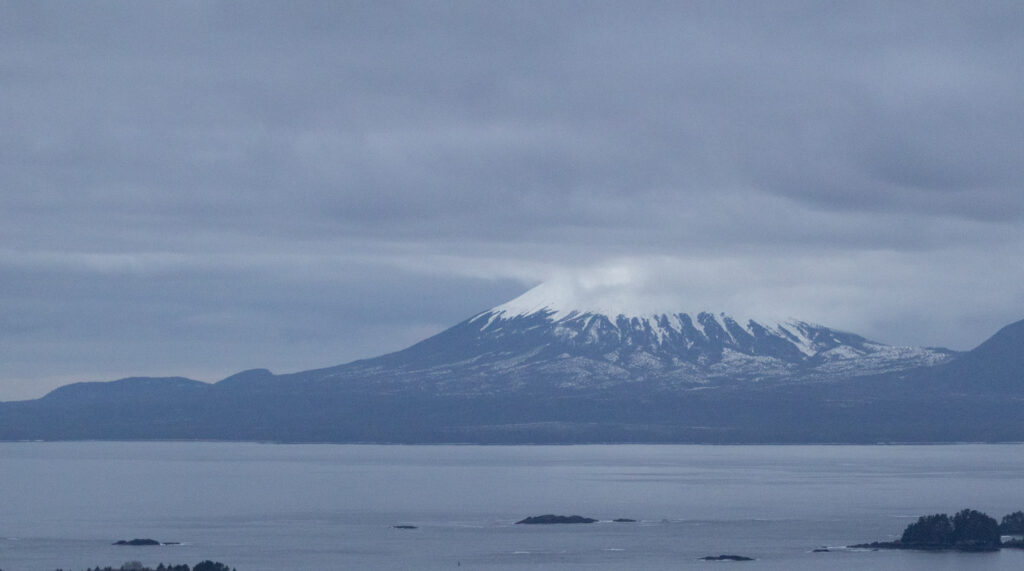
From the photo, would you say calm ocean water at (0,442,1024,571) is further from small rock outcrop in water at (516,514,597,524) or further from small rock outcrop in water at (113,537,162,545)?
small rock outcrop in water at (516,514,597,524)

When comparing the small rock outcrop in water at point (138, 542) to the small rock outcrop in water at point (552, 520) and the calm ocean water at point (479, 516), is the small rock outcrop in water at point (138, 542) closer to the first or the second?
the calm ocean water at point (479, 516)

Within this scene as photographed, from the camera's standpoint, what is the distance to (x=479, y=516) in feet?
392

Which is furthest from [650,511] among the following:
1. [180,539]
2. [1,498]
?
[1,498]

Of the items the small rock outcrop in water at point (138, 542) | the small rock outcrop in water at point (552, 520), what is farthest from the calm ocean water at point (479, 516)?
the small rock outcrop in water at point (552, 520)

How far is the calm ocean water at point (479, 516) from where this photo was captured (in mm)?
89188

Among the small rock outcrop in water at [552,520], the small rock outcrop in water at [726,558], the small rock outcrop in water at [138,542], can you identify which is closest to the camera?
the small rock outcrop in water at [726,558]

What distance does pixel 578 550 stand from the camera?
306 ft

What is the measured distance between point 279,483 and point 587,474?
1425 inches

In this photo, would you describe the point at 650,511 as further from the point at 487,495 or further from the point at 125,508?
the point at 125,508

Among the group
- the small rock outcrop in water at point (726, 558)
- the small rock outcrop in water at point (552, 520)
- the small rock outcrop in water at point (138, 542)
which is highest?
the small rock outcrop in water at point (552, 520)

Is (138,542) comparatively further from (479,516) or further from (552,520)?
(479,516)

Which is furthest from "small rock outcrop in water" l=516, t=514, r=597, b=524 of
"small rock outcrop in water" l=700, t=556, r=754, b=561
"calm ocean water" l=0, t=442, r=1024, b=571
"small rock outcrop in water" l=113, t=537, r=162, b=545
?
"small rock outcrop in water" l=113, t=537, r=162, b=545

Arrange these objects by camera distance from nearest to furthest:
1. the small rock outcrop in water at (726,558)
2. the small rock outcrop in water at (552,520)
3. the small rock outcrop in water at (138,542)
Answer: the small rock outcrop in water at (726,558)
the small rock outcrop in water at (138,542)
the small rock outcrop in water at (552,520)

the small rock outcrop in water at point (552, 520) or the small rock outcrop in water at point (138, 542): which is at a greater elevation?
the small rock outcrop in water at point (552, 520)
